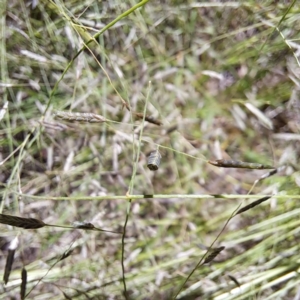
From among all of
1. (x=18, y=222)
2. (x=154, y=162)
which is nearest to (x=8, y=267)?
(x=18, y=222)

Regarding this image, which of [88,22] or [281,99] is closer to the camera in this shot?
[88,22]

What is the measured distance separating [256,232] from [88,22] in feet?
1.83

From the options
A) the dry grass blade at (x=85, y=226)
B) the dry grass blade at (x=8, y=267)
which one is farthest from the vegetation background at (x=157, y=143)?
the dry grass blade at (x=85, y=226)

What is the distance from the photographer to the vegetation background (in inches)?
34.5

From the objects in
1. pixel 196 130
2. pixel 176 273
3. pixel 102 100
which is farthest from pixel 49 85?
pixel 176 273

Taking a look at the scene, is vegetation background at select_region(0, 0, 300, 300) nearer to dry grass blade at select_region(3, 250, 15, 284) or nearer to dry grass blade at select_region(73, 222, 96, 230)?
dry grass blade at select_region(3, 250, 15, 284)

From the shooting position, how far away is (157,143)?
94cm

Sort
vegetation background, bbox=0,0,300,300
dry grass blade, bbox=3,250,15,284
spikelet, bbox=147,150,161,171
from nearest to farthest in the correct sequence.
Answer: spikelet, bbox=147,150,161,171 < dry grass blade, bbox=3,250,15,284 < vegetation background, bbox=0,0,300,300

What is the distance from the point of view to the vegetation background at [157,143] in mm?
876

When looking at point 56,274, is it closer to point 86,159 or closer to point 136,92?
point 86,159

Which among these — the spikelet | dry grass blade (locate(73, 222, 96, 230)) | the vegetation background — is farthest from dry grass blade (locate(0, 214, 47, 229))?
the vegetation background

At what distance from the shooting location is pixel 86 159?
1.01 metres

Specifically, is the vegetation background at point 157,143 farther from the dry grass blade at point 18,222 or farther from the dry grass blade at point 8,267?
the dry grass blade at point 18,222

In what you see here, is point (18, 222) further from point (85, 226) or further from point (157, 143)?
point (157, 143)
